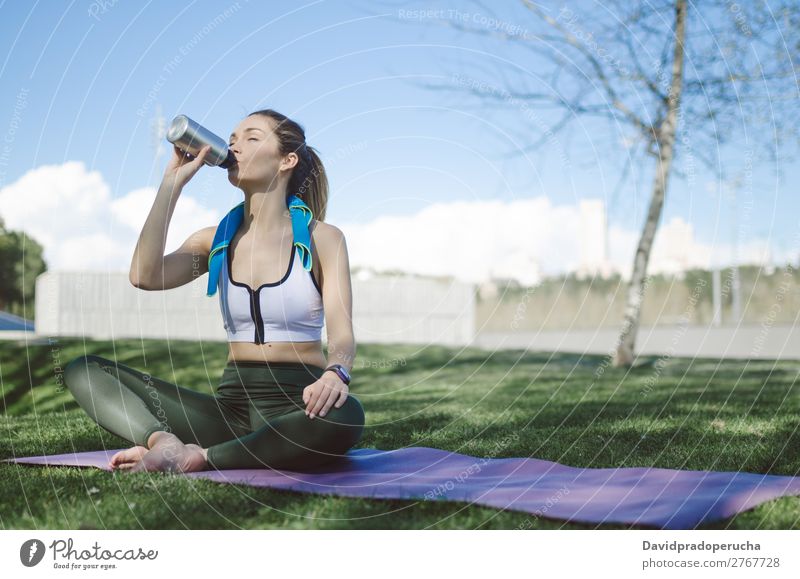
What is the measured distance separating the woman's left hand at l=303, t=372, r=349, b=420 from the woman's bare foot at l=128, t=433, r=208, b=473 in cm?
40

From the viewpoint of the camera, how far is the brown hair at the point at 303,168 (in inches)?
116

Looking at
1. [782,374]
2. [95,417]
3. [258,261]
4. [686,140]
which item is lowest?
[782,374]

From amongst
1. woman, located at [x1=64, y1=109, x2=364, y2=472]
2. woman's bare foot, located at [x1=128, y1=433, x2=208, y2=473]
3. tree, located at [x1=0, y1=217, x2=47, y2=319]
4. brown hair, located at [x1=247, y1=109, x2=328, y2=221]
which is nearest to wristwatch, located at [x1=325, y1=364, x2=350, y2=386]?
woman, located at [x1=64, y1=109, x2=364, y2=472]

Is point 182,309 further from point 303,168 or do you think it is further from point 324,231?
point 324,231

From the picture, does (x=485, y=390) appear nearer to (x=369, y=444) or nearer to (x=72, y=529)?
(x=369, y=444)

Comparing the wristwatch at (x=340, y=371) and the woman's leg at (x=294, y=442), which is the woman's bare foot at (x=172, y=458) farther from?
the wristwatch at (x=340, y=371)

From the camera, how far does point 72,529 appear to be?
7.48 ft

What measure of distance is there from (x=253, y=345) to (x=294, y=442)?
0.44m

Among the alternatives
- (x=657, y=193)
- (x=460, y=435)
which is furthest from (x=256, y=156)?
(x=657, y=193)

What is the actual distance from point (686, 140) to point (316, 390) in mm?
6495

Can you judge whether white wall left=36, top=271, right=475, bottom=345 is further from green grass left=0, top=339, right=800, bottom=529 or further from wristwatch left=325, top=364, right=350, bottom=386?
wristwatch left=325, top=364, right=350, bottom=386

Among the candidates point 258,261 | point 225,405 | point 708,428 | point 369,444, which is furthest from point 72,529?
point 708,428

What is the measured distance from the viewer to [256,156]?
113 inches
